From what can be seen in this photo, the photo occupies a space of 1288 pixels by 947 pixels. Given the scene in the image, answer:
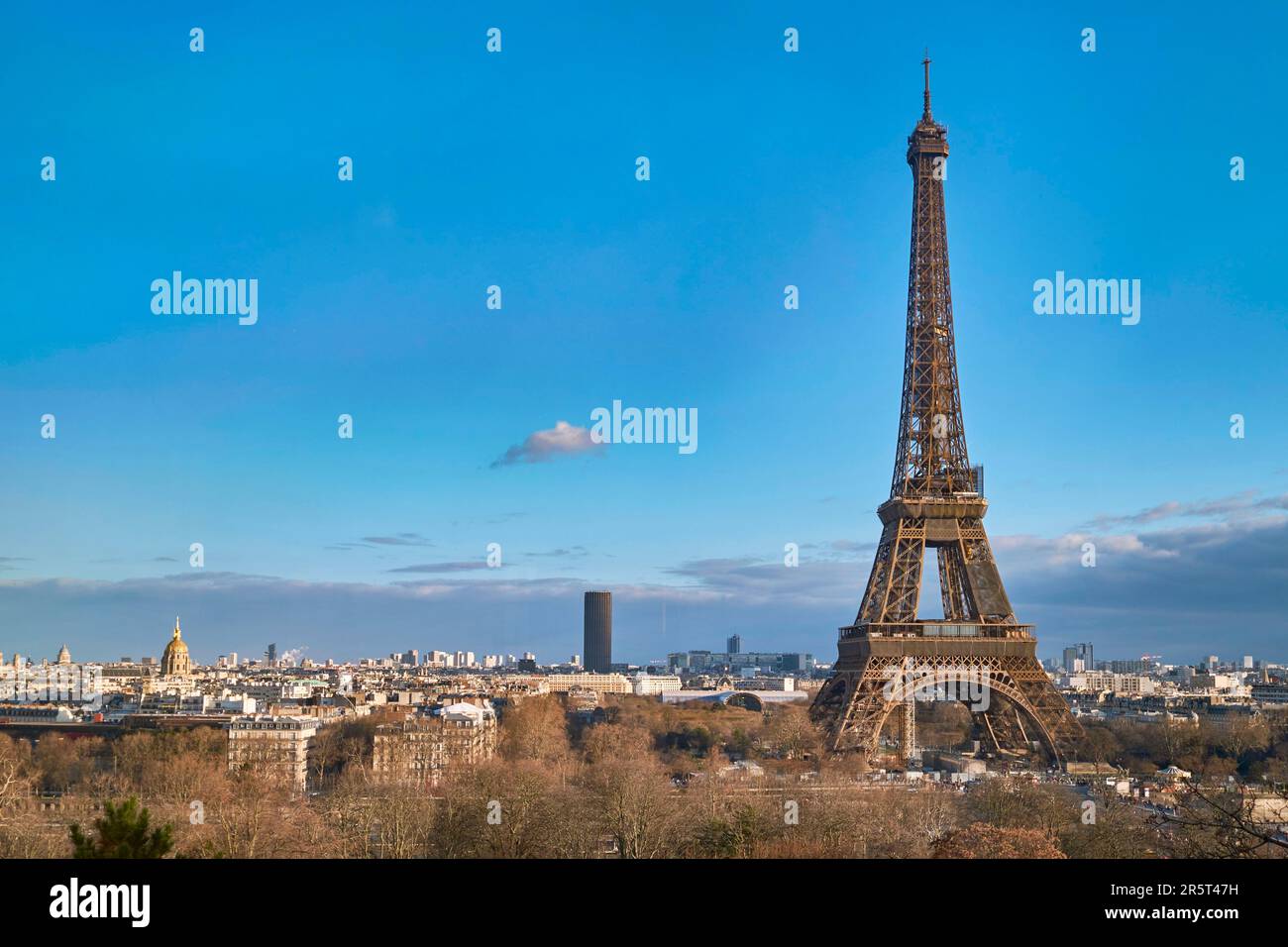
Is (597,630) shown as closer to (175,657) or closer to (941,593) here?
(175,657)

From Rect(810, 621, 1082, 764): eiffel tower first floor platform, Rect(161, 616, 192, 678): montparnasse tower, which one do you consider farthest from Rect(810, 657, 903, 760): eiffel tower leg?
Rect(161, 616, 192, 678): montparnasse tower

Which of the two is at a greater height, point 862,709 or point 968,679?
point 968,679

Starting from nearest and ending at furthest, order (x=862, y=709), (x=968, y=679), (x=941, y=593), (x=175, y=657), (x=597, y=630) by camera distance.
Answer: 1. (x=862, y=709)
2. (x=968, y=679)
3. (x=941, y=593)
4. (x=175, y=657)
5. (x=597, y=630)

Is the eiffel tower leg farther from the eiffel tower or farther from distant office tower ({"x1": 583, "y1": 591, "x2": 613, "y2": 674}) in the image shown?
distant office tower ({"x1": 583, "y1": 591, "x2": 613, "y2": 674})

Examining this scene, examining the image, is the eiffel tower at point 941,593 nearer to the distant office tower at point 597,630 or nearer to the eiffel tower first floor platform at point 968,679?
the eiffel tower first floor platform at point 968,679

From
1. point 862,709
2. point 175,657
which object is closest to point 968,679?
point 862,709

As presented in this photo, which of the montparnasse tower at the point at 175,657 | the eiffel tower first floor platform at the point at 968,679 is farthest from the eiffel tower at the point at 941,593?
the montparnasse tower at the point at 175,657
